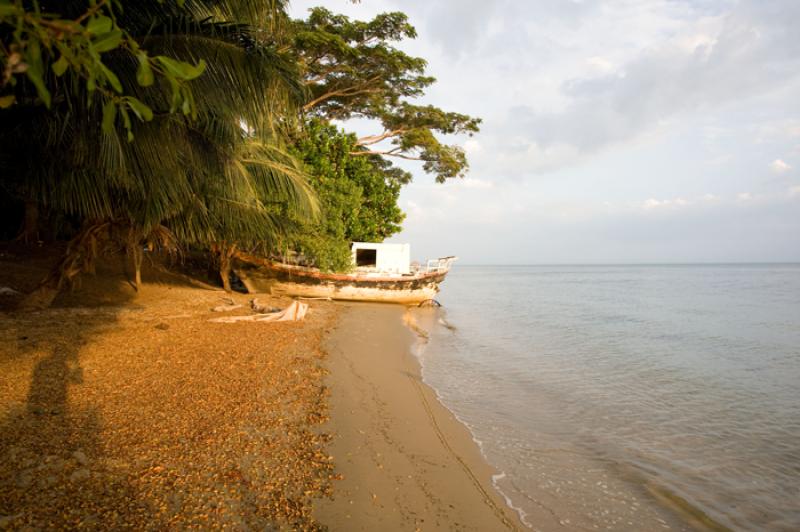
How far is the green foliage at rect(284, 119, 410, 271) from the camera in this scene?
17.4 m

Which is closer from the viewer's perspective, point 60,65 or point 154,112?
point 60,65

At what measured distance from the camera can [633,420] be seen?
706cm

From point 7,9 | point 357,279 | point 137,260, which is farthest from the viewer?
point 357,279

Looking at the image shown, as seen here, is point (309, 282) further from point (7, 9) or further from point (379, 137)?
point (7, 9)

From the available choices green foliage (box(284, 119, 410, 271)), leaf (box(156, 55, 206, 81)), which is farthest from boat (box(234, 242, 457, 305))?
leaf (box(156, 55, 206, 81))

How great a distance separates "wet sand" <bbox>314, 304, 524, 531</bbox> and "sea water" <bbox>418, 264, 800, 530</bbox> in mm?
348

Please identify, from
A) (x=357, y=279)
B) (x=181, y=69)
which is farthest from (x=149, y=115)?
(x=357, y=279)

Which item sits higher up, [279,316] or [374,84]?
[374,84]

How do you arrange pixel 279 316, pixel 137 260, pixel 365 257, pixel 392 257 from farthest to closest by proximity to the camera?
pixel 365 257 → pixel 392 257 → pixel 279 316 → pixel 137 260

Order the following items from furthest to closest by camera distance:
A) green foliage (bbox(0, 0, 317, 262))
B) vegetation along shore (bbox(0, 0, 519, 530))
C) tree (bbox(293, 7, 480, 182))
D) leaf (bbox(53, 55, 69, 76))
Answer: tree (bbox(293, 7, 480, 182)) < green foliage (bbox(0, 0, 317, 262)) < vegetation along shore (bbox(0, 0, 519, 530)) < leaf (bbox(53, 55, 69, 76))

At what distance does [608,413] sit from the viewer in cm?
734

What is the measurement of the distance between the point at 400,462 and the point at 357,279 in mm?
14710

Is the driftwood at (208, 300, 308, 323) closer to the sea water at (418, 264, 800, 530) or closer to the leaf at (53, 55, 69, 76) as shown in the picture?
the sea water at (418, 264, 800, 530)

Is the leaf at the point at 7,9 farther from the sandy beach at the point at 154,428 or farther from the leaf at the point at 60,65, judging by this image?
the sandy beach at the point at 154,428
